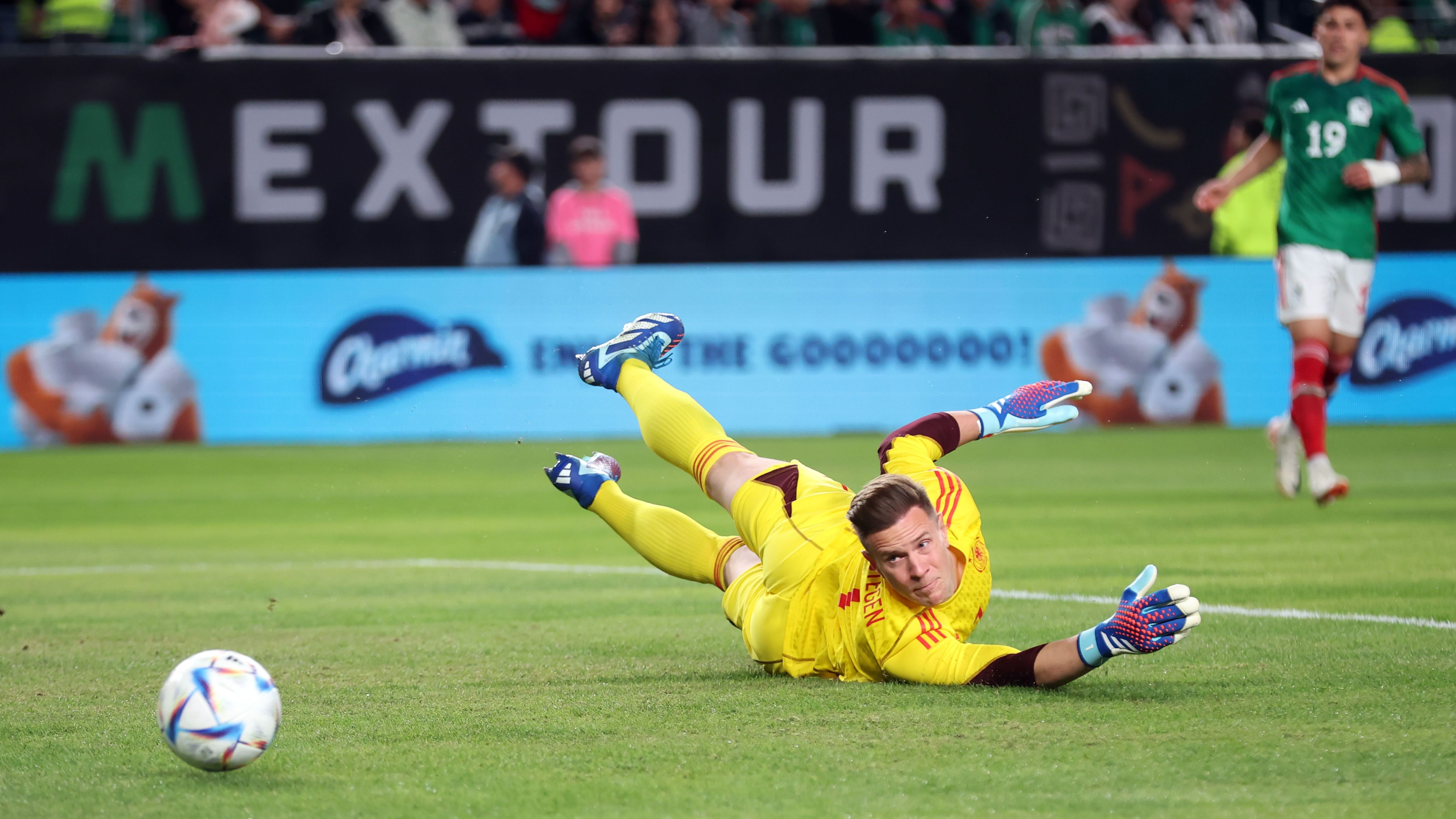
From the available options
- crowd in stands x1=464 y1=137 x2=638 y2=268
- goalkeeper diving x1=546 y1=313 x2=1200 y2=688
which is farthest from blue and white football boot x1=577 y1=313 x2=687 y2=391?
crowd in stands x1=464 y1=137 x2=638 y2=268

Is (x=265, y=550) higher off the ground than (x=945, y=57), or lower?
lower

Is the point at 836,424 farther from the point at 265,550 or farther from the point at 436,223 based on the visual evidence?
the point at 265,550

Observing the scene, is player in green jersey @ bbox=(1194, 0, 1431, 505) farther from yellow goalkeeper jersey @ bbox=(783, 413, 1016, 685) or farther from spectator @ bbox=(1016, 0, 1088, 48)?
spectator @ bbox=(1016, 0, 1088, 48)

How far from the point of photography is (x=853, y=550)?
5.27 m

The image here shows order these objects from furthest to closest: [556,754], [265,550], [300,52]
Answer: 1. [300,52]
2. [265,550]
3. [556,754]

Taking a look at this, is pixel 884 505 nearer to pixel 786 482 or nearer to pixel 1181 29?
pixel 786 482

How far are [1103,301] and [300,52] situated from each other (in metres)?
7.09

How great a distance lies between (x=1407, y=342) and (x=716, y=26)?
261 inches

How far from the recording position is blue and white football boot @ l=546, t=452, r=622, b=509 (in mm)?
6133

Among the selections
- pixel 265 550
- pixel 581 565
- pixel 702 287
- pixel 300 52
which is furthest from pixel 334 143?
pixel 581 565

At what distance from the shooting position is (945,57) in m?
15.9

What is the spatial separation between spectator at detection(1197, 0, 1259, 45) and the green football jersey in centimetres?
798

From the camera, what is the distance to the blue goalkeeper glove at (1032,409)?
6.04m

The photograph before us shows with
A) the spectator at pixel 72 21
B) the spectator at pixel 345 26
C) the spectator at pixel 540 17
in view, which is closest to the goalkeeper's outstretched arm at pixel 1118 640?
the spectator at pixel 345 26
